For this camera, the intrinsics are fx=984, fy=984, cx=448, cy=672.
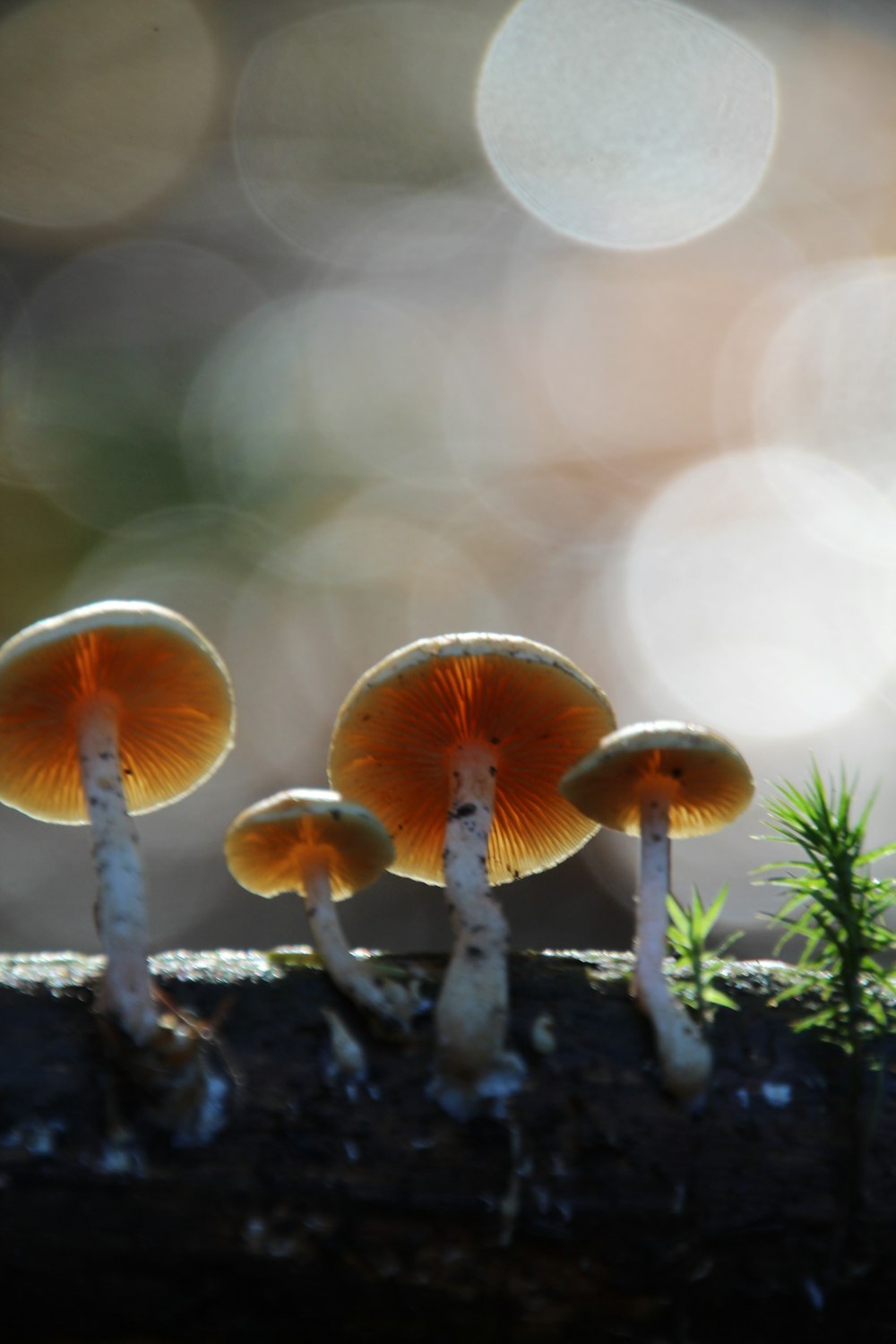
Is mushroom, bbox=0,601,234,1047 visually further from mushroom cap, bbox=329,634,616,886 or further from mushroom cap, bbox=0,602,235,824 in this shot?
mushroom cap, bbox=329,634,616,886

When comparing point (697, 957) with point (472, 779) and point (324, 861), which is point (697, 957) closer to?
point (472, 779)

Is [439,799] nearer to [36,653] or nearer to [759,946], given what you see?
[36,653]

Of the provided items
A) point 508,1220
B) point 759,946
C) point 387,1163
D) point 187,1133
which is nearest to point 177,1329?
point 187,1133

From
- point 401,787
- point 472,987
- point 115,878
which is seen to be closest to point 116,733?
point 115,878

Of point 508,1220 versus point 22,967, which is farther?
point 22,967

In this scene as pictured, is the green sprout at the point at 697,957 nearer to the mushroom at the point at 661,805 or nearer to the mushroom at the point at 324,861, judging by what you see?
the mushroom at the point at 661,805

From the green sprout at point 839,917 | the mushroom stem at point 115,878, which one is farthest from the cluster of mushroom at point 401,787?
the green sprout at point 839,917

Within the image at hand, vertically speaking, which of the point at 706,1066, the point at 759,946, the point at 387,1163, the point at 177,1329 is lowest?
the point at 177,1329
